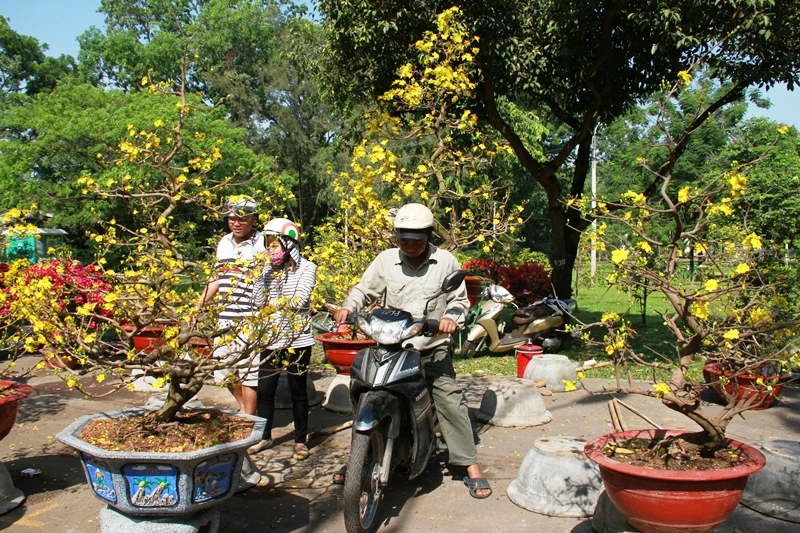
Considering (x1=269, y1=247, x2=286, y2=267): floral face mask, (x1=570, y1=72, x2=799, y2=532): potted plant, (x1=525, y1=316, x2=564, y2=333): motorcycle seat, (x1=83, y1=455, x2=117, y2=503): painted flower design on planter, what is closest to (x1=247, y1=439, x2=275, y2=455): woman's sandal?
(x1=269, y1=247, x2=286, y2=267): floral face mask

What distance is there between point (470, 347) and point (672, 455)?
678cm

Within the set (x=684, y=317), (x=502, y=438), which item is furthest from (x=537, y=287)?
(x=684, y=317)

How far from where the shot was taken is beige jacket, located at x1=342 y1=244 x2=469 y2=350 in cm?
457

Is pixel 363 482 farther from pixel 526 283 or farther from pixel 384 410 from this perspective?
pixel 526 283

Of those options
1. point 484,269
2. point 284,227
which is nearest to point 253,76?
point 484,269

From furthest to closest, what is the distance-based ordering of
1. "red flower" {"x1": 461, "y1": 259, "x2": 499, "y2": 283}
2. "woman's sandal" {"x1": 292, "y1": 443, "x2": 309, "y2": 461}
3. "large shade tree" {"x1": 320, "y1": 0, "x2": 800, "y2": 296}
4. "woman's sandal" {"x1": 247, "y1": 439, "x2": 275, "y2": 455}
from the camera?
1. "red flower" {"x1": 461, "y1": 259, "x2": 499, "y2": 283}
2. "large shade tree" {"x1": 320, "y1": 0, "x2": 800, "y2": 296}
3. "woman's sandal" {"x1": 247, "y1": 439, "x2": 275, "y2": 455}
4. "woman's sandal" {"x1": 292, "y1": 443, "x2": 309, "y2": 461}

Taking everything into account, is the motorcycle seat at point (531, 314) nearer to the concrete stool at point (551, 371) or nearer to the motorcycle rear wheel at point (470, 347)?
the motorcycle rear wheel at point (470, 347)

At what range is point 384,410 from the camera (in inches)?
152

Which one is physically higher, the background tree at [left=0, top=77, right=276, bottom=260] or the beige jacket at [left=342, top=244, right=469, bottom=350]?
the background tree at [left=0, top=77, right=276, bottom=260]

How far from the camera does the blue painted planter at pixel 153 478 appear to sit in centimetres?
319

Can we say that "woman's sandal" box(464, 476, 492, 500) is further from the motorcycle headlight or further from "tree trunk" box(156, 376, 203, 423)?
"tree trunk" box(156, 376, 203, 423)

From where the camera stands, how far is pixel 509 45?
31.7ft

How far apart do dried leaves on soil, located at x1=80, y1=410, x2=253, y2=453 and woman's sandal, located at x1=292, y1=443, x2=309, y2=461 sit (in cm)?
147

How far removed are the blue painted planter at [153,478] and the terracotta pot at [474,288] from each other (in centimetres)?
A: 912
